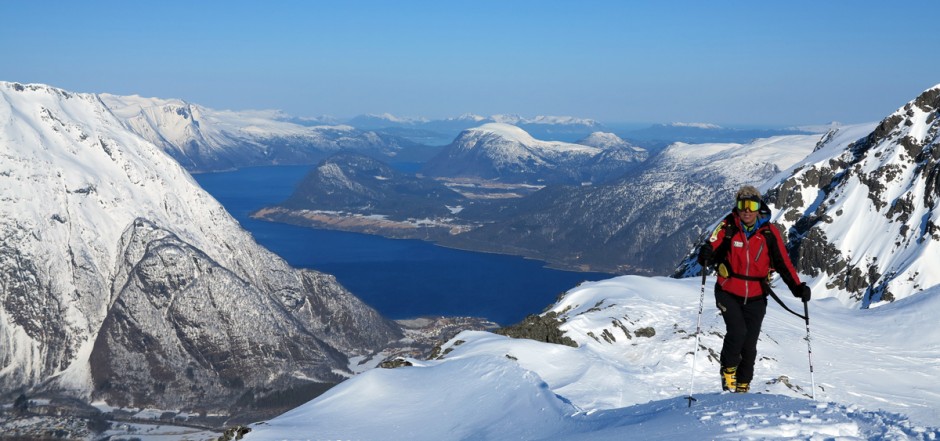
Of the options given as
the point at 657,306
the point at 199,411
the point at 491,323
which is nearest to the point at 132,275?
the point at 199,411

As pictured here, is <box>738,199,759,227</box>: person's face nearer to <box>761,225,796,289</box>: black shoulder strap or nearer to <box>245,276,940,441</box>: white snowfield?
<box>761,225,796,289</box>: black shoulder strap

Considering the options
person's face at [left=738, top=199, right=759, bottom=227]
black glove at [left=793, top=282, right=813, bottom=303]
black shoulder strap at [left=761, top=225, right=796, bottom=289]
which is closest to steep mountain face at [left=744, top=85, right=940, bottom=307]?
black glove at [left=793, top=282, right=813, bottom=303]

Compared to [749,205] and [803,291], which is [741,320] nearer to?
[803,291]

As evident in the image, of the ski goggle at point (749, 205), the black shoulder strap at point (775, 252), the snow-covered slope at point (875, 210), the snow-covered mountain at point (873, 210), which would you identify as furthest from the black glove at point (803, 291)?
the snow-covered mountain at point (873, 210)

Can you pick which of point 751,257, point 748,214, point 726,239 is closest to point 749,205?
point 748,214

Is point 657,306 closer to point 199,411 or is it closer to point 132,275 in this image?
point 199,411

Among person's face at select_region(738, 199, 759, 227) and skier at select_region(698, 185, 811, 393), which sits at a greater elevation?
person's face at select_region(738, 199, 759, 227)
